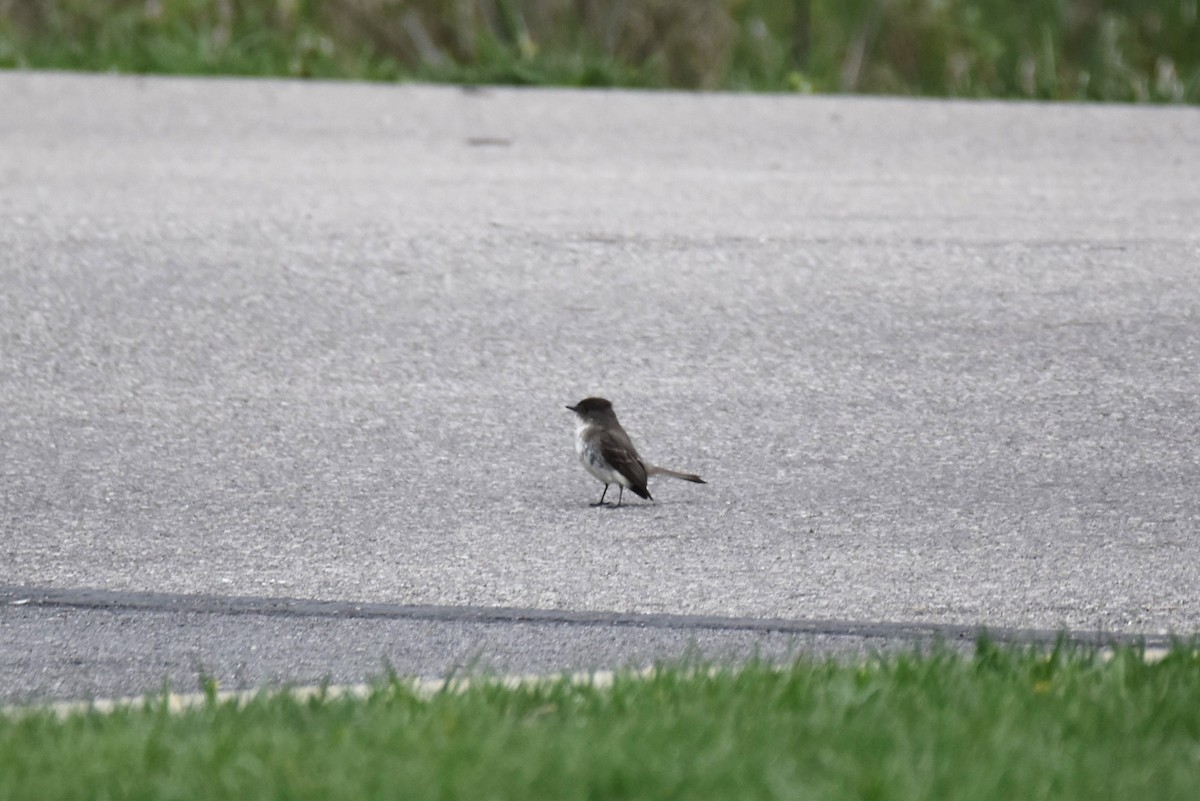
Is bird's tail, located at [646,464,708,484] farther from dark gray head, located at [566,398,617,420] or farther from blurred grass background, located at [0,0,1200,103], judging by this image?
blurred grass background, located at [0,0,1200,103]

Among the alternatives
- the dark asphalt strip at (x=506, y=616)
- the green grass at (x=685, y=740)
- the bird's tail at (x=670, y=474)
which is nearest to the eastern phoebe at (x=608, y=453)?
the bird's tail at (x=670, y=474)

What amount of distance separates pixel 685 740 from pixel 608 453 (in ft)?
7.87

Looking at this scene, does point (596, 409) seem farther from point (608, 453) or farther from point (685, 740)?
point (685, 740)

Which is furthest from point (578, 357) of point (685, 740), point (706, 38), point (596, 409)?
point (706, 38)

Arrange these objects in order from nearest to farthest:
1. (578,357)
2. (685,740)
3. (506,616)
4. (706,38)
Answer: (685,740), (506,616), (578,357), (706,38)

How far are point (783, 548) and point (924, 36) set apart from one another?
363 inches

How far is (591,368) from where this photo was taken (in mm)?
7711

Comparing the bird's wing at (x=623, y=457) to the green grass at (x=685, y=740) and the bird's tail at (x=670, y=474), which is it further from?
the green grass at (x=685, y=740)

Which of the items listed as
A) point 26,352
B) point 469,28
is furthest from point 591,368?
point 469,28

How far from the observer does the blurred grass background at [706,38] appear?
13.0 m

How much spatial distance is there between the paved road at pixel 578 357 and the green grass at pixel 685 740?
0.68 meters

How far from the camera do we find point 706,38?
548 inches

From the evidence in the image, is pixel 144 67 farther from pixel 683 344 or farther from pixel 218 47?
pixel 683 344

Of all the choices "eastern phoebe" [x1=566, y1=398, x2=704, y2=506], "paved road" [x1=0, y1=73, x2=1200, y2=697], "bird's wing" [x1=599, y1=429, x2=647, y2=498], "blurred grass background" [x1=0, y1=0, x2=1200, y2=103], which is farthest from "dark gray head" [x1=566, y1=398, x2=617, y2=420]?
"blurred grass background" [x1=0, y1=0, x2=1200, y2=103]
